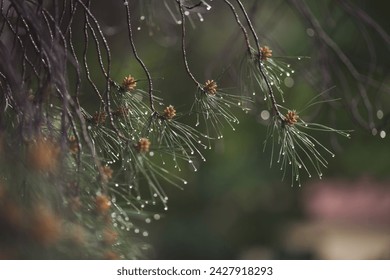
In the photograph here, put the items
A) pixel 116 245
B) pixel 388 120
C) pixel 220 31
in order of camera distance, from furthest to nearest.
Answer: pixel 220 31
pixel 388 120
pixel 116 245

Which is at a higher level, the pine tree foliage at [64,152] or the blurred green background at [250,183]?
the blurred green background at [250,183]

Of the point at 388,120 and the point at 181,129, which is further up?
the point at 388,120

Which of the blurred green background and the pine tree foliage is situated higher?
the blurred green background

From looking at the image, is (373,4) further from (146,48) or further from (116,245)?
(116,245)

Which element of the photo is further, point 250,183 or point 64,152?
point 250,183

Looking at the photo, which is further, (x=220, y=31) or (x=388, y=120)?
(x=220, y=31)

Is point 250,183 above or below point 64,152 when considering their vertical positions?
above

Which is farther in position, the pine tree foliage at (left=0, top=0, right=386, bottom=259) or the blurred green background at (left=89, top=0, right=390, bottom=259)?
the blurred green background at (left=89, top=0, right=390, bottom=259)

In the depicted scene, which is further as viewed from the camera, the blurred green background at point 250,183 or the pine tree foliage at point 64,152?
the blurred green background at point 250,183

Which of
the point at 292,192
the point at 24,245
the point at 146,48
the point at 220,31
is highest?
the point at 220,31
